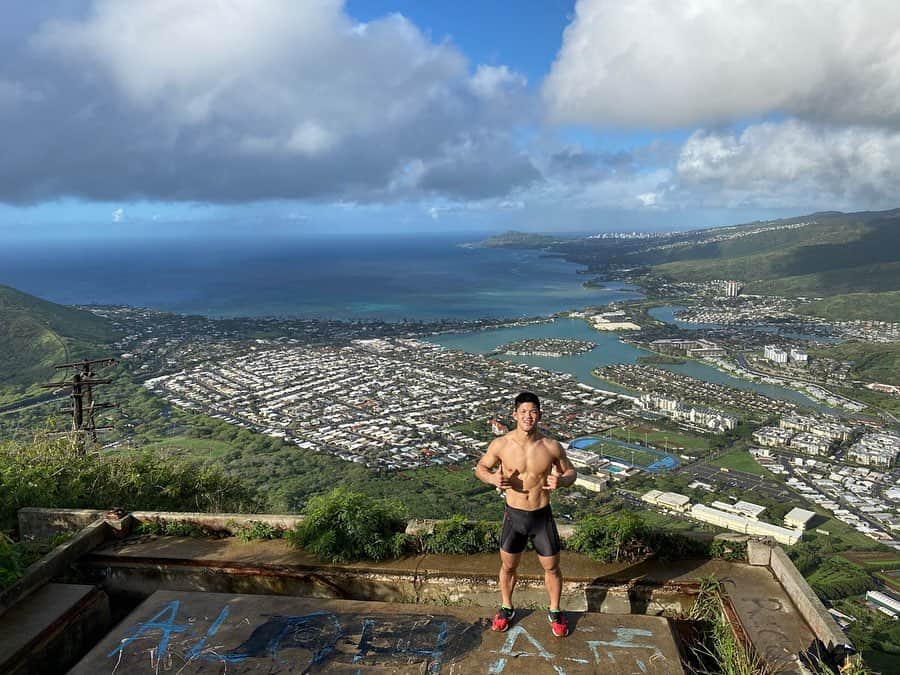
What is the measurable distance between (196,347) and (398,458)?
29.2 m

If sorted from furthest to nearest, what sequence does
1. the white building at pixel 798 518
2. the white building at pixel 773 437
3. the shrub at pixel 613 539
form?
the white building at pixel 773 437 → the white building at pixel 798 518 → the shrub at pixel 613 539

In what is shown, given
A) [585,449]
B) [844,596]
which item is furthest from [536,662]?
[585,449]

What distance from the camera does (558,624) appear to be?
3633 mm

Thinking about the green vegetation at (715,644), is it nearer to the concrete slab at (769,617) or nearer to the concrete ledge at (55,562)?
the concrete slab at (769,617)

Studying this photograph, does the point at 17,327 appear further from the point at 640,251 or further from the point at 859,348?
the point at 640,251

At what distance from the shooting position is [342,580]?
15.3ft

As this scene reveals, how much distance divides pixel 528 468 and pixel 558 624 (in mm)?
998

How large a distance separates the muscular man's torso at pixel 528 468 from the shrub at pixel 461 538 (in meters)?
1.33

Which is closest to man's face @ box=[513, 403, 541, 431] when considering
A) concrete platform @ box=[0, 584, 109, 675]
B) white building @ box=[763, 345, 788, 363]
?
concrete platform @ box=[0, 584, 109, 675]

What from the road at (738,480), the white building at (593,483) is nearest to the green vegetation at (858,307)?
the road at (738,480)

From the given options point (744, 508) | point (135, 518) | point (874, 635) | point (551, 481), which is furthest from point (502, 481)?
point (744, 508)

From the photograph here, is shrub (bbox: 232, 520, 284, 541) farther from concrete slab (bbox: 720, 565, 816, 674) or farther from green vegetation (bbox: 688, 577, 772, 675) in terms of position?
concrete slab (bbox: 720, 565, 816, 674)

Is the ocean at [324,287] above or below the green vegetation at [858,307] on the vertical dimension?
above

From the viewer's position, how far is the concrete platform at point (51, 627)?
11.9 feet
